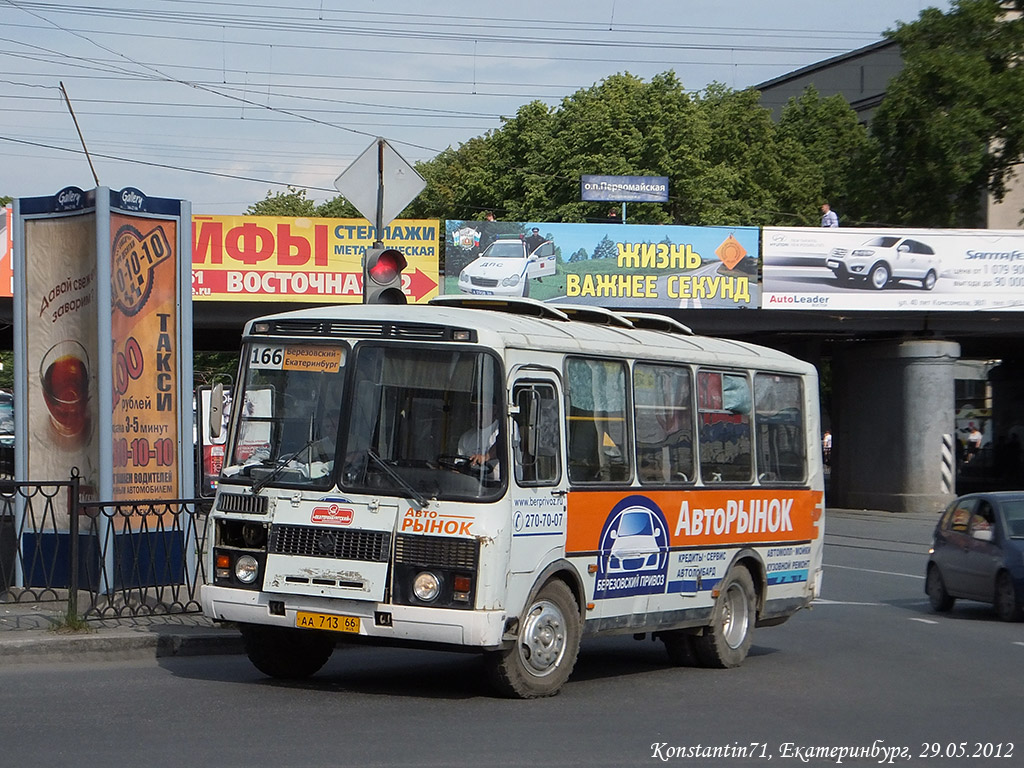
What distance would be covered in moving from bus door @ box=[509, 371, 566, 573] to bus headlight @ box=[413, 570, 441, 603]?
52 cm

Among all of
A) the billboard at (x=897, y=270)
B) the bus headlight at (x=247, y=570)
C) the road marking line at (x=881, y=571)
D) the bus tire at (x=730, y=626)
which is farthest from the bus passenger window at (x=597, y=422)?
the billboard at (x=897, y=270)

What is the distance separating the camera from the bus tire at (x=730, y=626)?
38.5 feet

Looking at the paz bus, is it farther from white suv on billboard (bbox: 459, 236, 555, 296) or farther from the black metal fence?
white suv on billboard (bbox: 459, 236, 555, 296)

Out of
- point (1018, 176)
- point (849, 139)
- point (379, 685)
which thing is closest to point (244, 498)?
point (379, 685)

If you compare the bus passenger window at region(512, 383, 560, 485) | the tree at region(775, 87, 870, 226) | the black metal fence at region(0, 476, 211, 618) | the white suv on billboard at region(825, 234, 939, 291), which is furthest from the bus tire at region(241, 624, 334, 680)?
the tree at region(775, 87, 870, 226)

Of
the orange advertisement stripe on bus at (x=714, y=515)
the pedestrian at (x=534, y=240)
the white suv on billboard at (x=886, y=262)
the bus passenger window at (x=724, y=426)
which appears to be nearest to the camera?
the orange advertisement stripe on bus at (x=714, y=515)

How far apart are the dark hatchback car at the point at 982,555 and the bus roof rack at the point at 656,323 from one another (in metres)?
6.06

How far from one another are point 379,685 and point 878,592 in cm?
1118

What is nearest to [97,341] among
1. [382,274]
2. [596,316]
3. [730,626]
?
[382,274]

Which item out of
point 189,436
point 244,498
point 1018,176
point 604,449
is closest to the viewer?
point 244,498

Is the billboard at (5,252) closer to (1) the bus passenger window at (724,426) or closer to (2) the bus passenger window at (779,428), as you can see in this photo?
(2) the bus passenger window at (779,428)

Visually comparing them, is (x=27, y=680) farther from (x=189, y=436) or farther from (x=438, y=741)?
(x=189, y=436)

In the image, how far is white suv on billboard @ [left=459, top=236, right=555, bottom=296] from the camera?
29.6m

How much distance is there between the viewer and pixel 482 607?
28.7 ft
